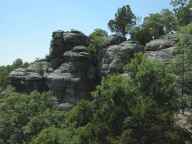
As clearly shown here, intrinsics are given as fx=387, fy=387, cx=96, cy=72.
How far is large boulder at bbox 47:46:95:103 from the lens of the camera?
247 feet

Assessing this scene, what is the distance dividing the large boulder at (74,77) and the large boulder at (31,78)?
421 centimetres

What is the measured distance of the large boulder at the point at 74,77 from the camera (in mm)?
75363

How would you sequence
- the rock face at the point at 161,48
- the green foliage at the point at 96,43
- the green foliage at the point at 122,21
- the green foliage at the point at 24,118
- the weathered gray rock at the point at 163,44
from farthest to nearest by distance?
the green foliage at the point at 122,21
the green foliage at the point at 96,43
the weathered gray rock at the point at 163,44
the rock face at the point at 161,48
the green foliage at the point at 24,118

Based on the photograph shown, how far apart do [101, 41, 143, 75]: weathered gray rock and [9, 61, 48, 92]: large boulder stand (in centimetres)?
1532

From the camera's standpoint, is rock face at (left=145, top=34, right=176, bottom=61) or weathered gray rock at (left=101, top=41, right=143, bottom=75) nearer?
rock face at (left=145, top=34, right=176, bottom=61)

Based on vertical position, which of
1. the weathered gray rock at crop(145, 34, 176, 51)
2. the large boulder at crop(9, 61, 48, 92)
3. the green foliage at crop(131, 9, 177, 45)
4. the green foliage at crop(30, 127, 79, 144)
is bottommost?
the green foliage at crop(30, 127, 79, 144)

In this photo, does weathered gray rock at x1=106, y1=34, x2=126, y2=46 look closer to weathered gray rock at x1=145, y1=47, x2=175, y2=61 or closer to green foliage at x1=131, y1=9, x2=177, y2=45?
green foliage at x1=131, y1=9, x2=177, y2=45

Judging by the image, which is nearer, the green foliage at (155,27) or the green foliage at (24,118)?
the green foliage at (24,118)

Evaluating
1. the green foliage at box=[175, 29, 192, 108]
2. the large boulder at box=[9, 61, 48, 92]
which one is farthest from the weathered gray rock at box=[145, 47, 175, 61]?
the large boulder at box=[9, 61, 48, 92]

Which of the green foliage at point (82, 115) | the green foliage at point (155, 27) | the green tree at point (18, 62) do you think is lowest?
the green foliage at point (82, 115)

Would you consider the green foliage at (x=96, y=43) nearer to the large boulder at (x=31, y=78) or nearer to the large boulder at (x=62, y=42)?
the large boulder at (x=62, y=42)

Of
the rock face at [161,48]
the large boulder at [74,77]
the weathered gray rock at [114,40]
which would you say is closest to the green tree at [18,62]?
the large boulder at [74,77]

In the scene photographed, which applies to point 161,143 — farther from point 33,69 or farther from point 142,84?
point 33,69

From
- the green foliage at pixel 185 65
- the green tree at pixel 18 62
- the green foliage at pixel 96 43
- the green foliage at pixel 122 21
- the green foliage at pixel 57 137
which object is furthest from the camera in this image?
the green tree at pixel 18 62
